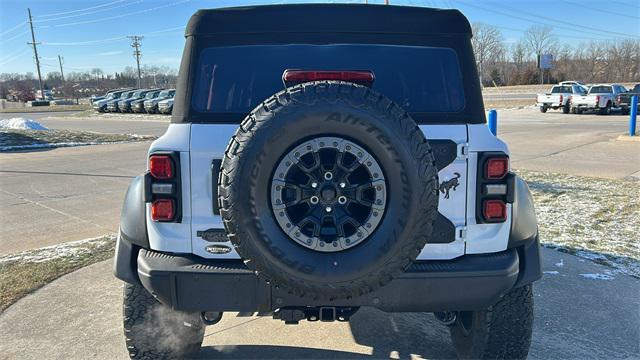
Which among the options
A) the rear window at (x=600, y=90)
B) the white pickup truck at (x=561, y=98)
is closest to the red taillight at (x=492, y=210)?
the white pickup truck at (x=561, y=98)

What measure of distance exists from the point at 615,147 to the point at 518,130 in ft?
17.3

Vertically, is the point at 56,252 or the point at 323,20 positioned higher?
the point at 323,20

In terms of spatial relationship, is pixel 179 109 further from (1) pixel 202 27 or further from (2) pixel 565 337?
(2) pixel 565 337

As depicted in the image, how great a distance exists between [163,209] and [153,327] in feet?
2.64

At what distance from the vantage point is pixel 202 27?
2482 mm

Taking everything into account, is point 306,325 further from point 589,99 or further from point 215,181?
point 589,99

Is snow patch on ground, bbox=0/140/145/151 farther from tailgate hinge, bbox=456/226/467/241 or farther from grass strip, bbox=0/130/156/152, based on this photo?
tailgate hinge, bbox=456/226/467/241

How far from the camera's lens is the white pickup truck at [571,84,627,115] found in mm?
25906

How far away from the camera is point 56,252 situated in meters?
4.95

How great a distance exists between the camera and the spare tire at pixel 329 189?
6.51 feet

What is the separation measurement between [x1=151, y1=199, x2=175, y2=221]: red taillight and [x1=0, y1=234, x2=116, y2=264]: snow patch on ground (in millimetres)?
3062

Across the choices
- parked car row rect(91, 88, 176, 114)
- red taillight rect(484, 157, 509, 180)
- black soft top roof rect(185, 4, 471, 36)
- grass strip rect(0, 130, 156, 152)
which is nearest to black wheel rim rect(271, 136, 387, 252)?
red taillight rect(484, 157, 509, 180)

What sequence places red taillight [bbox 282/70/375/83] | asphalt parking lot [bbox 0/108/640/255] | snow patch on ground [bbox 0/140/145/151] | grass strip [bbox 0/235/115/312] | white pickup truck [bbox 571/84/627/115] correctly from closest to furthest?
red taillight [bbox 282/70/375/83]
grass strip [bbox 0/235/115/312]
asphalt parking lot [bbox 0/108/640/255]
snow patch on ground [bbox 0/140/145/151]
white pickup truck [bbox 571/84/627/115]

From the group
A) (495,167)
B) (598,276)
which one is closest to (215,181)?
(495,167)
